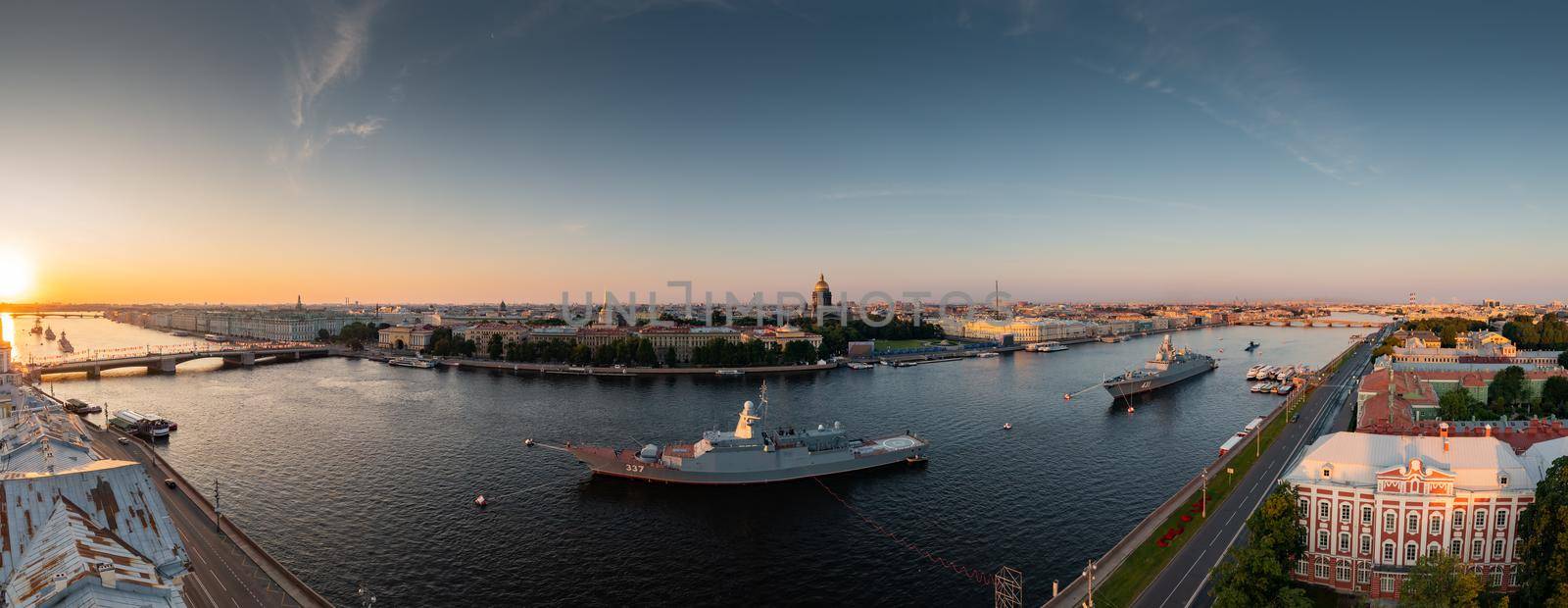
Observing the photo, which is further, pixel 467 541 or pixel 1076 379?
pixel 1076 379

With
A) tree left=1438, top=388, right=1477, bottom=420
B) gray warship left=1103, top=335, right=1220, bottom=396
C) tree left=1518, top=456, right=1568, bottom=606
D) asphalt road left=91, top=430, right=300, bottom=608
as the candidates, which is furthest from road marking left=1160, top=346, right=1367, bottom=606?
asphalt road left=91, top=430, right=300, bottom=608

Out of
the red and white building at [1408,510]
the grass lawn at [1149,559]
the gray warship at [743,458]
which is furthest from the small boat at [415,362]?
the red and white building at [1408,510]

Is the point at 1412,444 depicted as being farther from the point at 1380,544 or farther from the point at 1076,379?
the point at 1076,379

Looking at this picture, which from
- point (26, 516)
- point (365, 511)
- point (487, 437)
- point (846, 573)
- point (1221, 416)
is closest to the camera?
point (26, 516)

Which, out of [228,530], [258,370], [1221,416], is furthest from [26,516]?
[258,370]

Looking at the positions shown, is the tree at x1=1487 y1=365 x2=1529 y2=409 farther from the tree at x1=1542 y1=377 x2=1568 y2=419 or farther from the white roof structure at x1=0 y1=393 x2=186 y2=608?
the white roof structure at x1=0 y1=393 x2=186 y2=608

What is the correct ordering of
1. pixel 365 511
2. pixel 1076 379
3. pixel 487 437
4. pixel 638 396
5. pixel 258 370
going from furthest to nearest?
pixel 258 370
pixel 1076 379
pixel 638 396
pixel 487 437
pixel 365 511

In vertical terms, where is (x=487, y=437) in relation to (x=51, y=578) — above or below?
below

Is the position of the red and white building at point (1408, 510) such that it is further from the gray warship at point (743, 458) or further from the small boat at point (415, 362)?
the small boat at point (415, 362)
